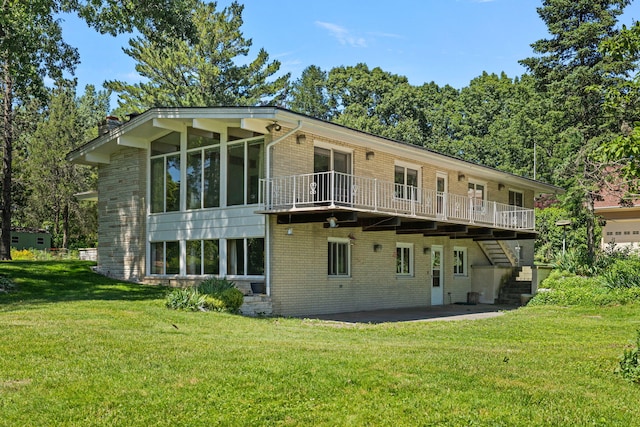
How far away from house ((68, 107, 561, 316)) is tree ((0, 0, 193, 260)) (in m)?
3.24

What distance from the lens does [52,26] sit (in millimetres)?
20828

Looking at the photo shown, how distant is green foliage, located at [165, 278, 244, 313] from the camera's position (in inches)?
572

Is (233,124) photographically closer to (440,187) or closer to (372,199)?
(372,199)

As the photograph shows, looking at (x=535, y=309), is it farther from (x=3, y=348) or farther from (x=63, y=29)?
(x=63, y=29)

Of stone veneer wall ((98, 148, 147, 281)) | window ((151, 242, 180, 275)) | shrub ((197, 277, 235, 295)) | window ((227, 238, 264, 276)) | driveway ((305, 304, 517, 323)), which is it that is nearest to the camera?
shrub ((197, 277, 235, 295))

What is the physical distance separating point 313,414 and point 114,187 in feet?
58.0

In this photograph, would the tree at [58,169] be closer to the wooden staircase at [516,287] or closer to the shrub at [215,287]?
the shrub at [215,287]

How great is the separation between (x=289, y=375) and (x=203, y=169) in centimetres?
1227

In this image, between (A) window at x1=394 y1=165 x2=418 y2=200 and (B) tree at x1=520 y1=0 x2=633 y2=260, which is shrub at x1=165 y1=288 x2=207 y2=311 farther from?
(B) tree at x1=520 y1=0 x2=633 y2=260

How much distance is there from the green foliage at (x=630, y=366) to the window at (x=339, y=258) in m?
10.8

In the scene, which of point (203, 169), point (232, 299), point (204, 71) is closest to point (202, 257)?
point (203, 169)

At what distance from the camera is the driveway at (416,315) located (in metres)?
16.4

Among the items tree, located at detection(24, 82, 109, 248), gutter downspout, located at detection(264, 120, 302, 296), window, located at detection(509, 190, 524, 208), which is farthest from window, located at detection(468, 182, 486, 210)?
tree, located at detection(24, 82, 109, 248)

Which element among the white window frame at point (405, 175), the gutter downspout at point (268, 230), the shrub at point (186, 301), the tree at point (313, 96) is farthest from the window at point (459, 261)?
the tree at point (313, 96)
